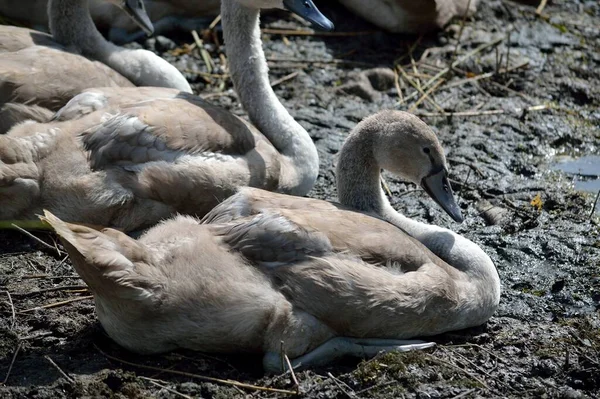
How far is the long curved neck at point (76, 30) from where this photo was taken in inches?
314

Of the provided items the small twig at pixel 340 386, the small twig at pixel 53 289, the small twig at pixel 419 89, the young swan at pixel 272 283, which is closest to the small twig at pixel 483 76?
the small twig at pixel 419 89

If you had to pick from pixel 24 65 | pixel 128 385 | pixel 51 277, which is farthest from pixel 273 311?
pixel 24 65

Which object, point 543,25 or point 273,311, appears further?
point 543,25

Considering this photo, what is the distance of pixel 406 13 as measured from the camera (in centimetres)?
997

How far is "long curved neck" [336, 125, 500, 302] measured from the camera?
6176 millimetres

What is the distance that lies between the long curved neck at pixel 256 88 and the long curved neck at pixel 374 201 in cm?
A: 89

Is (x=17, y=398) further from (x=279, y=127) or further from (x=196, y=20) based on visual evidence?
(x=196, y=20)

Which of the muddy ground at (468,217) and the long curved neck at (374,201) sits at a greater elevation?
the long curved neck at (374,201)

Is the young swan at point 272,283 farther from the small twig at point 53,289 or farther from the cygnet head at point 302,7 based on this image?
the cygnet head at point 302,7

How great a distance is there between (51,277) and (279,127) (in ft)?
6.43

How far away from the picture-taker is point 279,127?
292 inches

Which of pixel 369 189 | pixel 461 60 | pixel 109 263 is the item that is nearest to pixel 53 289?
pixel 109 263

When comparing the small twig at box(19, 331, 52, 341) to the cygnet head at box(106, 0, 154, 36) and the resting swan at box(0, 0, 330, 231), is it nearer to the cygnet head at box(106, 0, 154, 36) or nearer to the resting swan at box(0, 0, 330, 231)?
the resting swan at box(0, 0, 330, 231)

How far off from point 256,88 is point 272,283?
2473 millimetres
